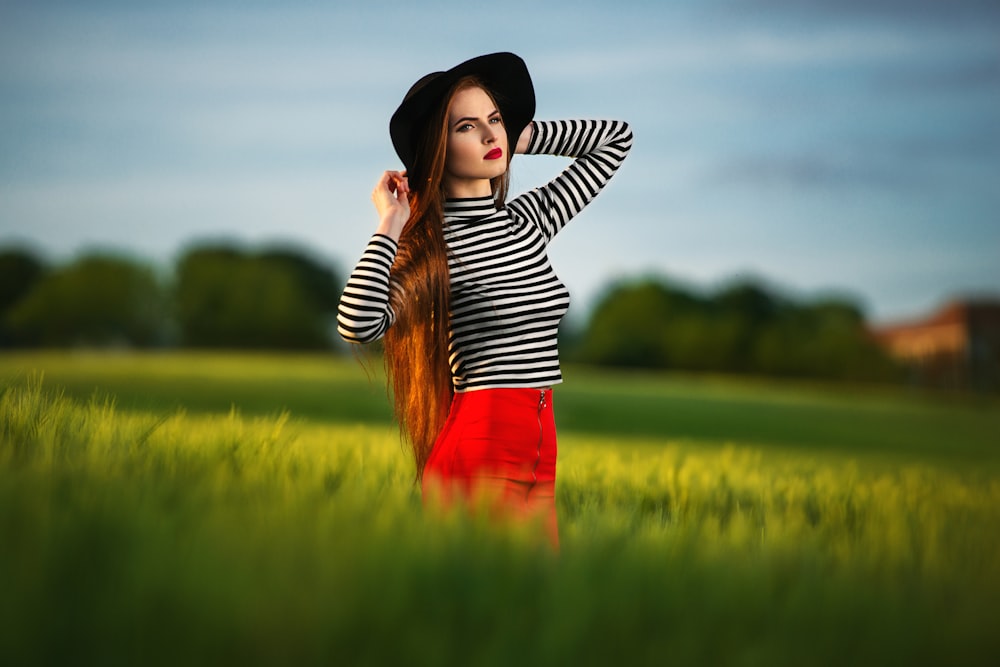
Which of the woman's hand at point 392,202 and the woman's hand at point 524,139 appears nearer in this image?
the woman's hand at point 392,202

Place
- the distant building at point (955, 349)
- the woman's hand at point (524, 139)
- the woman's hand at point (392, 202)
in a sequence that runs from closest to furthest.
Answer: the woman's hand at point (392, 202)
the woman's hand at point (524, 139)
the distant building at point (955, 349)

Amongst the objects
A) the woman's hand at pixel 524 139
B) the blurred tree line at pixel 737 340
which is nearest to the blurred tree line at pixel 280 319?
the blurred tree line at pixel 737 340

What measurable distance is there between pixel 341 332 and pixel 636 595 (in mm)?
1480

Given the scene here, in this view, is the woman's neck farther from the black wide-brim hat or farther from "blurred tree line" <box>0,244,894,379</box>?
"blurred tree line" <box>0,244,894,379</box>

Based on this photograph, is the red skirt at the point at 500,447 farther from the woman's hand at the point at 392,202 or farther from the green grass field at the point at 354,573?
the woman's hand at the point at 392,202

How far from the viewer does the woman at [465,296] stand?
3055 mm

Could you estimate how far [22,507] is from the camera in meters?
1.91

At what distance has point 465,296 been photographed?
3.20 m

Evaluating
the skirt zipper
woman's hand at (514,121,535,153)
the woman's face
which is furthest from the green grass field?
woman's hand at (514,121,535,153)

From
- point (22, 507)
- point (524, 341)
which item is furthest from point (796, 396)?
point (22, 507)

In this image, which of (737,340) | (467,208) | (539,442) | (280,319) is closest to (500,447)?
(539,442)

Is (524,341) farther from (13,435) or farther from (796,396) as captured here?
(796,396)

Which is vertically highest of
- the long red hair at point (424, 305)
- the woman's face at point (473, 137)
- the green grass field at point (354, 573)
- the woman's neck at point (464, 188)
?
the woman's face at point (473, 137)

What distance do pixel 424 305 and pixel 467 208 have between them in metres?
0.46
